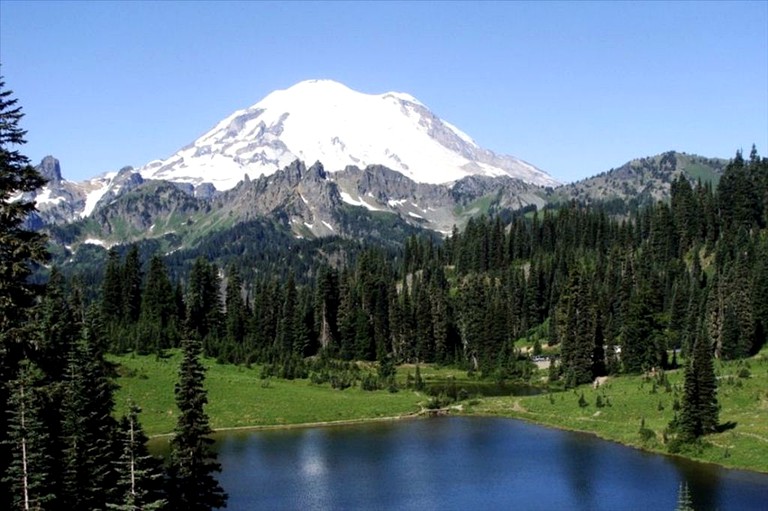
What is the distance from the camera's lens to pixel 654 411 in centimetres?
9781

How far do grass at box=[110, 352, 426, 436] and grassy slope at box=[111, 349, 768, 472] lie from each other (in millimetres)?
138

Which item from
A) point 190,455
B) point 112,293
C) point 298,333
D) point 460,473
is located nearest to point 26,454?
point 190,455

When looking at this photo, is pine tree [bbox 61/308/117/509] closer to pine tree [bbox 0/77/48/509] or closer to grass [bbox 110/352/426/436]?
pine tree [bbox 0/77/48/509]

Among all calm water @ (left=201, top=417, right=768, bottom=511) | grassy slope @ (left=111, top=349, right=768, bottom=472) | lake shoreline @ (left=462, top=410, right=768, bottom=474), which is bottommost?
calm water @ (left=201, top=417, right=768, bottom=511)

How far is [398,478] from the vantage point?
78.6 meters

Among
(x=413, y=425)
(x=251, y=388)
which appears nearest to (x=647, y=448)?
(x=413, y=425)

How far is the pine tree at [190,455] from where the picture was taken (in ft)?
152

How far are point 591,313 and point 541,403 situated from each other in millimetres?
22388

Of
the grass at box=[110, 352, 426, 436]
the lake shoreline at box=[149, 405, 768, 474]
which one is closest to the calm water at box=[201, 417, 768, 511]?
the lake shoreline at box=[149, 405, 768, 474]

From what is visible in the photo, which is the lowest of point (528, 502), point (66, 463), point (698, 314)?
point (528, 502)

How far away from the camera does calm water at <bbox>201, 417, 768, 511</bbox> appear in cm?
6950

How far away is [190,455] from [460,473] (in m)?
39.3

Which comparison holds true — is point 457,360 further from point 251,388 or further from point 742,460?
point 742,460

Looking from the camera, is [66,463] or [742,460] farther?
[742,460]
